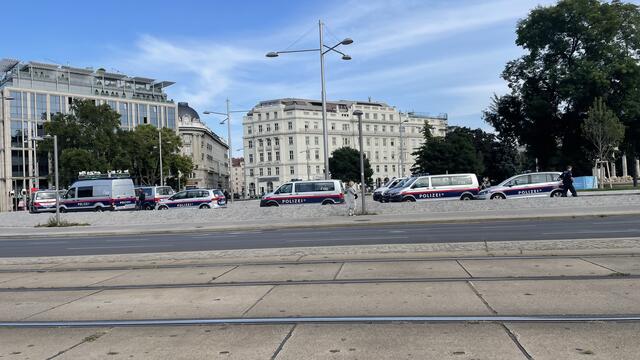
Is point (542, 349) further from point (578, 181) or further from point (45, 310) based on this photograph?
point (578, 181)

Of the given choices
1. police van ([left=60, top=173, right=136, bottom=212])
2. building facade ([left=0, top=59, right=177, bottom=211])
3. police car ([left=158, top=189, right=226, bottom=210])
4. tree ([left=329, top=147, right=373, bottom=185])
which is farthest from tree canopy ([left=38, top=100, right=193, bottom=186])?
tree ([left=329, top=147, right=373, bottom=185])

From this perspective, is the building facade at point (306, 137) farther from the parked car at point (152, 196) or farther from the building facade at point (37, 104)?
the parked car at point (152, 196)

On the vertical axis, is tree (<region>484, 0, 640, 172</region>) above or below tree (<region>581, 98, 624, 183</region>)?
above

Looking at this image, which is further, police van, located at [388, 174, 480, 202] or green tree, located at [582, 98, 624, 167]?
green tree, located at [582, 98, 624, 167]

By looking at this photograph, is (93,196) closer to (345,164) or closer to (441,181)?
(441,181)

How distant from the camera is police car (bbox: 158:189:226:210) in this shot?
3556cm

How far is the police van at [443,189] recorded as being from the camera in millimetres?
31438

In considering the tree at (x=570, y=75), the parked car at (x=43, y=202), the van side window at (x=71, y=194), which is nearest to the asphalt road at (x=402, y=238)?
the van side window at (x=71, y=194)

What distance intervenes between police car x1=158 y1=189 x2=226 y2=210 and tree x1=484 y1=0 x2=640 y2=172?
3229cm

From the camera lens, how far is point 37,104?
93.2 metres

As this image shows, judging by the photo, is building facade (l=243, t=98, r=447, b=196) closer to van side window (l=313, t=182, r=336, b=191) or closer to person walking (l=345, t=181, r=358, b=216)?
van side window (l=313, t=182, r=336, b=191)

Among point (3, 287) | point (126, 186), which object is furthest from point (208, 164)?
point (3, 287)

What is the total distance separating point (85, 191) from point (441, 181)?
24.2 metres

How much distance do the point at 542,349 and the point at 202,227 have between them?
19651 mm
